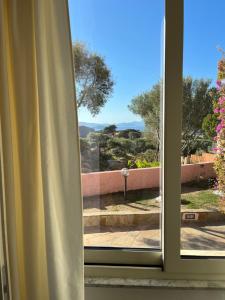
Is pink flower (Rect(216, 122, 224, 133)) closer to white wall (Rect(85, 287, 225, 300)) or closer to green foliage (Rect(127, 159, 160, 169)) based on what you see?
green foliage (Rect(127, 159, 160, 169))

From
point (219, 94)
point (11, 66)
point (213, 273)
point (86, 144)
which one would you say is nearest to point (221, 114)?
point (219, 94)

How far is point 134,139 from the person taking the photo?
4.51 ft

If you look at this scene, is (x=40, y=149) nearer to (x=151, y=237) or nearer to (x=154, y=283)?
(x=151, y=237)

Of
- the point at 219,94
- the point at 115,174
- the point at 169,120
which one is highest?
the point at 219,94

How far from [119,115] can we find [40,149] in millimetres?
449

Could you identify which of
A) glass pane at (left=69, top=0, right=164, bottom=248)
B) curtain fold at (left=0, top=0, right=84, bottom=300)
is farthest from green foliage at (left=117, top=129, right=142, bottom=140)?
curtain fold at (left=0, top=0, right=84, bottom=300)

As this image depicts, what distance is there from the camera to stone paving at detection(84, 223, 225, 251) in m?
1.39

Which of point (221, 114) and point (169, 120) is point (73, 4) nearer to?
point (169, 120)

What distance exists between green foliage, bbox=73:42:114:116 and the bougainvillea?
0.51m

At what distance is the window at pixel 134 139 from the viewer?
128cm

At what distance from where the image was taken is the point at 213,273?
1352mm

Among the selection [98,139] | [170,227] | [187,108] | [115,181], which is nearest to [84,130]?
[98,139]

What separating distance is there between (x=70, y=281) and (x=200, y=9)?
1.32 metres

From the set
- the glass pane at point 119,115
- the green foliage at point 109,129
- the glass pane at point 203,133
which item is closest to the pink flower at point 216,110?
the glass pane at point 203,133
